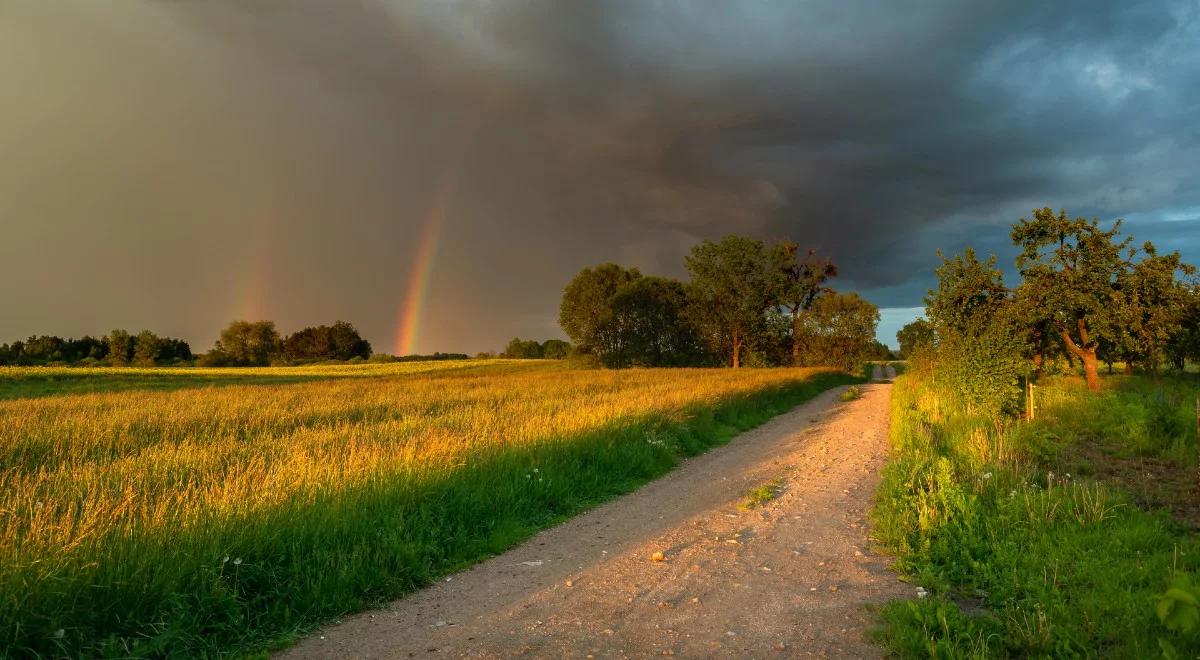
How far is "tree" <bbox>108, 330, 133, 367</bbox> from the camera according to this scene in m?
99.9

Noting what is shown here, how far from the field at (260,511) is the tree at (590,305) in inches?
2283

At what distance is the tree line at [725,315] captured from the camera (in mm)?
68500

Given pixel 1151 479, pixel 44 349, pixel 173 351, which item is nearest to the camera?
pixel 1151 479

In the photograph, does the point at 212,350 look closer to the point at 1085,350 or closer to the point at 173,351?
the point at 173,351

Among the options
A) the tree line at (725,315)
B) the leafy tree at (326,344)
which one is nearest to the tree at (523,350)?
the leafy tree at (326,344)

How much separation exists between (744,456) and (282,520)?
10.4 m

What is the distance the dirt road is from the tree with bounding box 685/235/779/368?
5930 cm

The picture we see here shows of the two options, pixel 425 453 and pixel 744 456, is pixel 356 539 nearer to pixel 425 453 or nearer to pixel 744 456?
pixel 425 453

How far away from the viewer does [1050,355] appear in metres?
33.7

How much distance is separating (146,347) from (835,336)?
10822 cm

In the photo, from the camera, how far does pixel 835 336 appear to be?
237 ft

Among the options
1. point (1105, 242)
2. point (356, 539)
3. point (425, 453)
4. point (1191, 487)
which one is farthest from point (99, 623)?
point (1105, 242)

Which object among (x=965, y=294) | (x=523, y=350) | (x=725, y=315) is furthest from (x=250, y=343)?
(x=965, y=294)

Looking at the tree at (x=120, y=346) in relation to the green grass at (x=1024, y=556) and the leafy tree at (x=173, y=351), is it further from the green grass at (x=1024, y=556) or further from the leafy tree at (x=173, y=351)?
the green grass at (x=1024, y=556)
